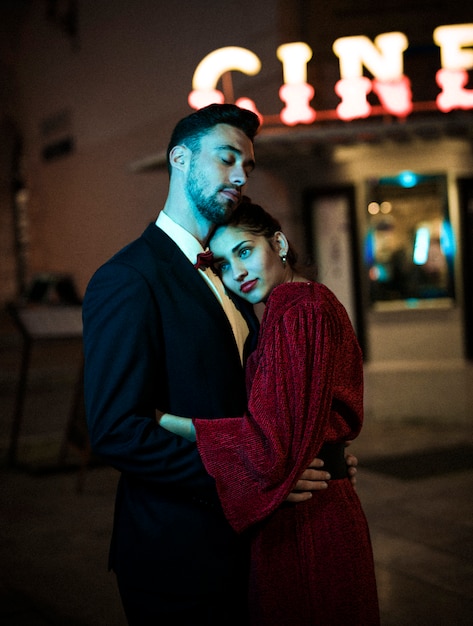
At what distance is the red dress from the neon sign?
7.53m

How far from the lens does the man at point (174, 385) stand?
1979 millimetres

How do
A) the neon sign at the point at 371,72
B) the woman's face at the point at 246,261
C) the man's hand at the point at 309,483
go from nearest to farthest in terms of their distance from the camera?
the man's hand at the point at 309,483 < the woman's face at the point at 246,261 < the neon sign at the point at 371,72

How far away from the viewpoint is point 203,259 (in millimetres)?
2260

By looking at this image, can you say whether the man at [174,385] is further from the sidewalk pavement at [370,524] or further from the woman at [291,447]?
the sidewalk pavement at [370,524]

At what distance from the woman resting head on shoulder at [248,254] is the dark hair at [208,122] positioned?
242 mm

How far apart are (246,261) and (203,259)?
5.7 inches

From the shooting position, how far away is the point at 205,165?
7.25ft

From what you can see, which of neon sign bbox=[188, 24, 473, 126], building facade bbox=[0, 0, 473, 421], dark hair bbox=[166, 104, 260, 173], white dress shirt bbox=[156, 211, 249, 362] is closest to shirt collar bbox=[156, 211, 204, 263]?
white dress shirt bbox=[156, 211, 249, 362]

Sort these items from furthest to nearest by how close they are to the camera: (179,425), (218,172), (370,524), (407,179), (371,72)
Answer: (407,179) < (371,72) < (370,524) < (218,172) < (179,425)

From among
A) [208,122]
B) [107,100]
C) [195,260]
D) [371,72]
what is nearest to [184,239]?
[195,260]

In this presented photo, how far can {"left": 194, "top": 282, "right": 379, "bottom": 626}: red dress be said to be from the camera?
1944 mm

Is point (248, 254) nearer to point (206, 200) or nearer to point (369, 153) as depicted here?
point (206, 200)

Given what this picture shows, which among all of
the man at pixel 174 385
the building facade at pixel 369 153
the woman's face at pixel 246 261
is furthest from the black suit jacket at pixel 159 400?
the building facade at pixel 369 153

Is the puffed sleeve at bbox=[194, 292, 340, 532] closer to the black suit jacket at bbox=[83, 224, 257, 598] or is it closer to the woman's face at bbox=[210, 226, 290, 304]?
the black suit jacket at bbox=[83, 224, 257, 598]
